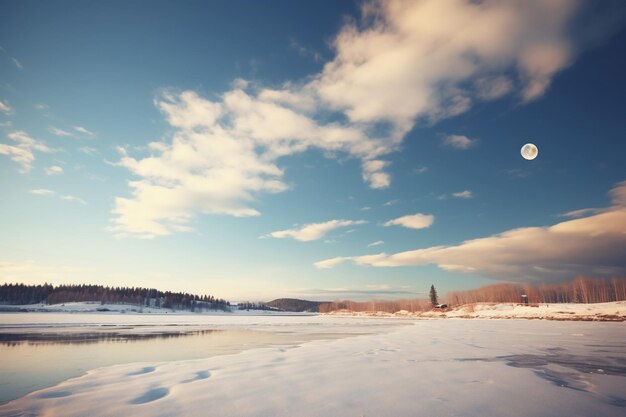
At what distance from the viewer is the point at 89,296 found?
15150cm

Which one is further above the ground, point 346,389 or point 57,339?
point 346,389

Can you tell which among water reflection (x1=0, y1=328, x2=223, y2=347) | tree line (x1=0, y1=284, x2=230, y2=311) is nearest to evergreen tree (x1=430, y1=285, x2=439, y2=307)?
tree line (x1=0, y1=284, x2=230, y2=311)

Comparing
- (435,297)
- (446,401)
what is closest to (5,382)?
(446,401)

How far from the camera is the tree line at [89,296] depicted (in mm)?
143000

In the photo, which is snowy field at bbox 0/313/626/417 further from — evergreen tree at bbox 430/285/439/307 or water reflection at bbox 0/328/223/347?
evergreen tree at bbox 430/285/439/307

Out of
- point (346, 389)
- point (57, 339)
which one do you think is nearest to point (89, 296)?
point (57, 339)

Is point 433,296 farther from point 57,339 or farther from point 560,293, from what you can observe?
point 57,339

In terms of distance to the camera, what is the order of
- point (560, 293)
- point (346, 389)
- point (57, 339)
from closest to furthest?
point (346, 389) → point (57, 339) → point (560, 293)

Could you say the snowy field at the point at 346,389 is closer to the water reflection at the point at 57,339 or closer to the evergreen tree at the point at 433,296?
the water reflection at the point at 57,339

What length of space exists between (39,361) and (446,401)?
48.2 ft

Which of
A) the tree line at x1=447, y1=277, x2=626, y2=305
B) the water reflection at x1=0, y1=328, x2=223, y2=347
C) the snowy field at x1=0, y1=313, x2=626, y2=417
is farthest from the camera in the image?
the tree line at x1=447, y1=277, x2=626, y2=305

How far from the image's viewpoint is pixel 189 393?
6672 millimetres

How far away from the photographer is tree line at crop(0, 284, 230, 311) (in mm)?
143000

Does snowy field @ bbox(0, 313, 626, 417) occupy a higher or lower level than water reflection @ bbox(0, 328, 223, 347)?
higher
